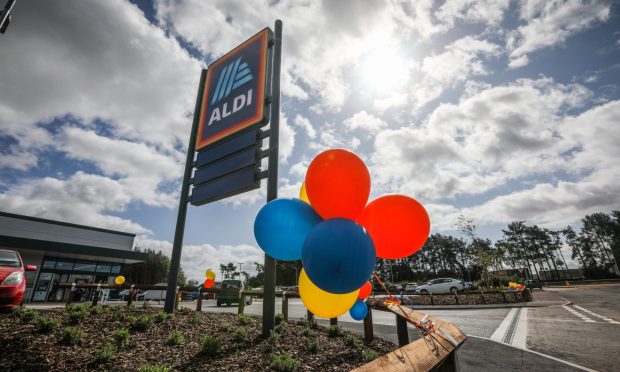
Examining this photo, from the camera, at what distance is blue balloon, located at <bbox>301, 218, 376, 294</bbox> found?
85.7 inches

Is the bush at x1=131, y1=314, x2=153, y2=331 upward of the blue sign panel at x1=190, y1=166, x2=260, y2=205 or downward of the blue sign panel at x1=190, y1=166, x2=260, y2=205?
downward

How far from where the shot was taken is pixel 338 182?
2506mm

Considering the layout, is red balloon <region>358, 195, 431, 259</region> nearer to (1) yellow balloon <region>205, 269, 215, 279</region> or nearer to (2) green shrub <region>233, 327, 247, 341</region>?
(2) green shrub <region>233, 327, 247, 341</region>

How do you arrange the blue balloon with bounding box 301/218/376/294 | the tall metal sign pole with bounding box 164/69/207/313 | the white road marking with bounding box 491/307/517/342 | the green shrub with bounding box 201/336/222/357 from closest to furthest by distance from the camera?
the blue balloon with bounding box 301/218/376/294
the green shrub with bounding box 201/336/222/357
the tall metal sign pole with bounding box 164/69/207/313
the white road marking with bounding box 491/307/517/342

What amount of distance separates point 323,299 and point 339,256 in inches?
42.9

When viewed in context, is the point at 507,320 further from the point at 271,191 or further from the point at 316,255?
the point at 316,255

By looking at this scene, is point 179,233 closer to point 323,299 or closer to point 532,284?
point 323,299

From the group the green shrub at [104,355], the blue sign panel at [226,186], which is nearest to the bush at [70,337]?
the green shrub at [104,355]

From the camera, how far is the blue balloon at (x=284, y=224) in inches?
109

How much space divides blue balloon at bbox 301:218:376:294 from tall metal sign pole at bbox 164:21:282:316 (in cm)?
348

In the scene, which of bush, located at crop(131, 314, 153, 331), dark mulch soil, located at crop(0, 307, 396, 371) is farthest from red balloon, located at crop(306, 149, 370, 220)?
bush, located at crop(131, 314, 153, 331)

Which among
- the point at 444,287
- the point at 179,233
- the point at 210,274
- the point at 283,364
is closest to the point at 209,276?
the point at 210,274

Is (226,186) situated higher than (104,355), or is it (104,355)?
(226,186)

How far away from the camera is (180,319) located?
5.69 metres
